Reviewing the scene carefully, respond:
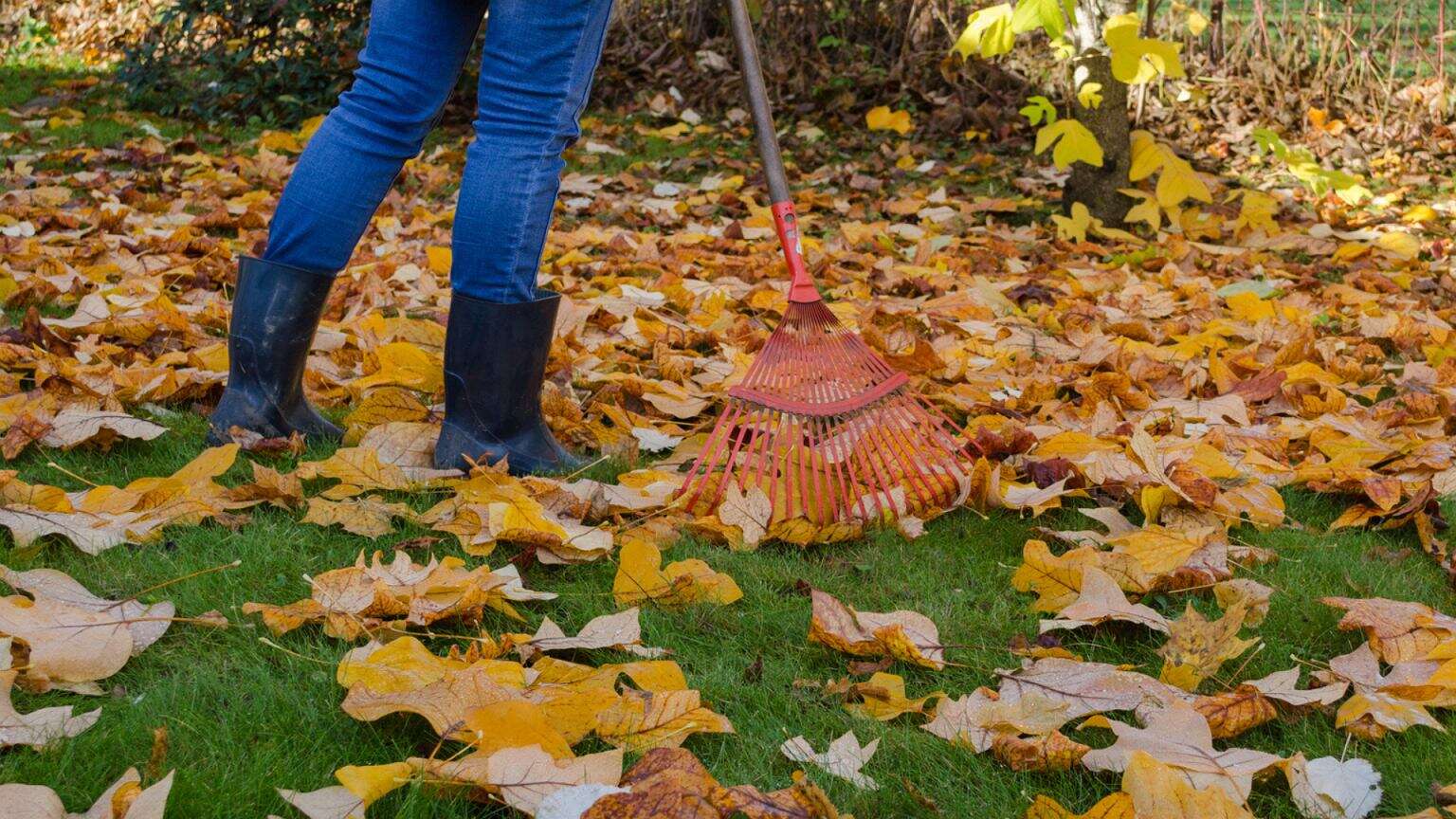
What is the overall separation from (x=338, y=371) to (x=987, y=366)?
1.41 metres

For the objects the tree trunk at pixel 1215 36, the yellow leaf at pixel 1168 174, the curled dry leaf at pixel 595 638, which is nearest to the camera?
the curled dry leaf at pixel 595 638

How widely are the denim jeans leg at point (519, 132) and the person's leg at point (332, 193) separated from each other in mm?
115

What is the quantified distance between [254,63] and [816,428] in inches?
189

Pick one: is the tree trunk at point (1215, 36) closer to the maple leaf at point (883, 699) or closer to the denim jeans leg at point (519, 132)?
the denim jeans leg at point (519, 132)

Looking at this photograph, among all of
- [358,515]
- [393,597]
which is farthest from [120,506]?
[393,597]

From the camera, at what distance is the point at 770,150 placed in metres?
2.30

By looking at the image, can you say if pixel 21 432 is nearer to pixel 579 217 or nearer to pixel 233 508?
pixel 233 508

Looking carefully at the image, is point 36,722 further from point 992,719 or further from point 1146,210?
point 1146,210

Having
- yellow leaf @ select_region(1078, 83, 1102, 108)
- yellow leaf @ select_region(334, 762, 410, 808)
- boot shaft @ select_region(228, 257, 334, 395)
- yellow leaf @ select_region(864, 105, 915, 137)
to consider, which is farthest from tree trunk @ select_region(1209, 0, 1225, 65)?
yellow leaf @ select_region(334, 762, 410, 808)

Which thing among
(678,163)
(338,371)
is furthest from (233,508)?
(678,163)

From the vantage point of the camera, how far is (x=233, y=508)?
1.93 metres

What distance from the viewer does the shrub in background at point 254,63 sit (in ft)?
19.2

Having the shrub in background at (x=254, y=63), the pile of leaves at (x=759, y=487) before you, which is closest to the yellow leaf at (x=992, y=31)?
the pile of leaves at (x=759, y=487)

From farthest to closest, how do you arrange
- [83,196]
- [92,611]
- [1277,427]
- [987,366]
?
1. [83,196]
2. [987,366]
3. [1277,427]
4. [92,611]
